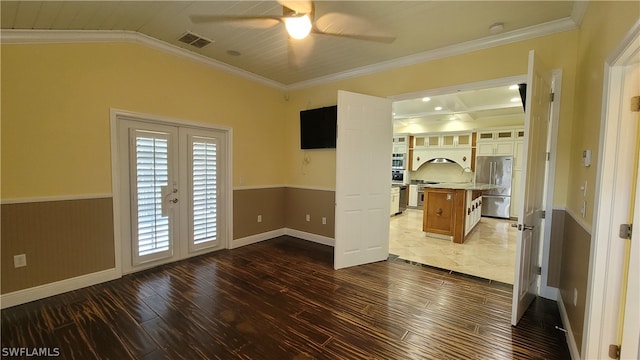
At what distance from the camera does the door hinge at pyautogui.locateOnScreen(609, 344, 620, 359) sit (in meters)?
1.54

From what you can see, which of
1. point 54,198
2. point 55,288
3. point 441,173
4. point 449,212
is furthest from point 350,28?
point 441,173

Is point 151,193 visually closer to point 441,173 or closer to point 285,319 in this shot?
point 285,319

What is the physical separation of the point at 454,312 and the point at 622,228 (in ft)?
4.96

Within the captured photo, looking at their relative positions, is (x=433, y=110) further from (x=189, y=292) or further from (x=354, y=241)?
(x=189, y=292)

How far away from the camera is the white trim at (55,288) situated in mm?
2473

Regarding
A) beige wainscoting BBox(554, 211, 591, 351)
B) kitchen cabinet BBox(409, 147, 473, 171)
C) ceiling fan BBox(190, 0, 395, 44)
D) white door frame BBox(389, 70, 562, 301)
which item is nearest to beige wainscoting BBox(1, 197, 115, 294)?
ceiling fan BBox(190, 0, 395, 44)

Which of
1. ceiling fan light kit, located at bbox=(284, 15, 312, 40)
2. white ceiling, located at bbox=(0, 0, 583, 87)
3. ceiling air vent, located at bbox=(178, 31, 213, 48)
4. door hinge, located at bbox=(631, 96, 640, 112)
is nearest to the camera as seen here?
door hinge, located at bbox=(631, 96, 640, 112)

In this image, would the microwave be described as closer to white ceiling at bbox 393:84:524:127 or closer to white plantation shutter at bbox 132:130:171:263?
white ceiling at bbox 393:84:524:127

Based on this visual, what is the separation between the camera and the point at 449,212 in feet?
Answer: 16.2

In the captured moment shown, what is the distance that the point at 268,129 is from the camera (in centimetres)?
480

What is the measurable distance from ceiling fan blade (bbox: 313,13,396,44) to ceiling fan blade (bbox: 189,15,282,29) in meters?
0.46

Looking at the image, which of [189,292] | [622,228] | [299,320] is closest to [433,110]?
[622,228]

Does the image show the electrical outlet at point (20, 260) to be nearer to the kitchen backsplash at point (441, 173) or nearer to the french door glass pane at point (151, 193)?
the french door glass pane at point (151, 193)

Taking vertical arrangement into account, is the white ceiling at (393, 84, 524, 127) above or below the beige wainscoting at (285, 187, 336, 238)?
above
